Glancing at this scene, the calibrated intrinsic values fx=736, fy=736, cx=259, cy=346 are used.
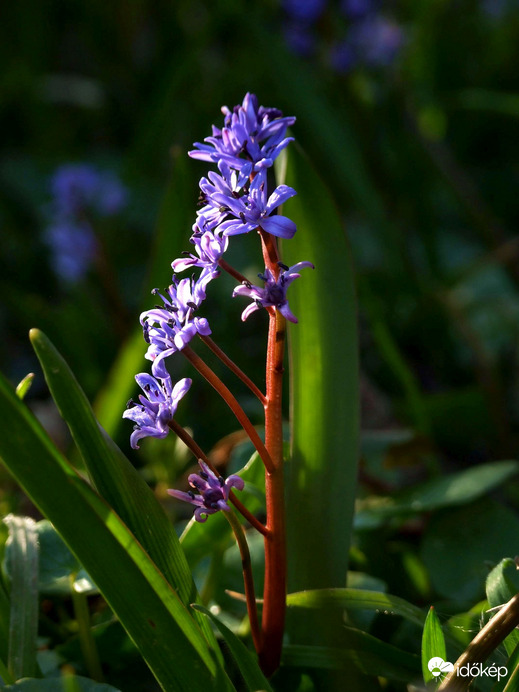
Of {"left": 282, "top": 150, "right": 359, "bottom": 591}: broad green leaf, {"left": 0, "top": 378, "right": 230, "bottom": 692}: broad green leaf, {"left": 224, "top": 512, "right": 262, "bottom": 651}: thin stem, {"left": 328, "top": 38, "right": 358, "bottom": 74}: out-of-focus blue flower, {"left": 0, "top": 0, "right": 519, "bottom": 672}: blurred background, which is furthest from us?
{"left": 328, "top": 38, "right": 358, "bottom": 74}: out-of-focus blue flower

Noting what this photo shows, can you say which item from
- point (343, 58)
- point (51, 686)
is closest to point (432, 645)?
point (51, 686)

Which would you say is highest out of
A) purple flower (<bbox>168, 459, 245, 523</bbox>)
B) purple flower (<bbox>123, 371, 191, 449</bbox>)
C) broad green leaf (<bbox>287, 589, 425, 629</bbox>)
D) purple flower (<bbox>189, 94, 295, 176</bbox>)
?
purple flower (<bbox>189, 94, 295, 176</bbox>)

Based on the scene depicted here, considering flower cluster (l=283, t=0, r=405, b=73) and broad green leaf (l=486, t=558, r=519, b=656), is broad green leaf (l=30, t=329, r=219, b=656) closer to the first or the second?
broad green leaf (l=486, t=558, r=519, b=656)

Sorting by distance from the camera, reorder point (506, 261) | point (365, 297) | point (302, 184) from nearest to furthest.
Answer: point (302, 184), point (365, 297), point (506, 261)

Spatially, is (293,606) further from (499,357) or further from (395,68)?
(395,68)

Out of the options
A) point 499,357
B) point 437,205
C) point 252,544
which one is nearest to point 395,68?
point 437,205

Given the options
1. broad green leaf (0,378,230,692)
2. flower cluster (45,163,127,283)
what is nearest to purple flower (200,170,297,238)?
broad green leaf (0,378,230,692)
